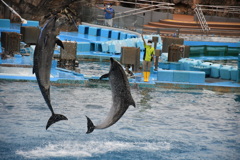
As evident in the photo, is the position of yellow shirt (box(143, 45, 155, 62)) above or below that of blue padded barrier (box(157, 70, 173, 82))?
above

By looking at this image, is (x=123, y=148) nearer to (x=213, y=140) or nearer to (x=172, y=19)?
(x=213, y=140)

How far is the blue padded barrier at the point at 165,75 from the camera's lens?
1387cm

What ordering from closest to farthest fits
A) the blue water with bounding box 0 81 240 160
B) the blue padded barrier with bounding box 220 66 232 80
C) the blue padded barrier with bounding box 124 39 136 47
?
the blue water with bounding box 0 81 240 160, the blue padded barrier with bounding box 220 66 232 80, the blue padded barrier with bounding box 124 39 136 47

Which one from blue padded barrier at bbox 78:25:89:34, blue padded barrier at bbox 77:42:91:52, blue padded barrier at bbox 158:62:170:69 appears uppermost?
blue padded barrier at bbox 78:25:89:34

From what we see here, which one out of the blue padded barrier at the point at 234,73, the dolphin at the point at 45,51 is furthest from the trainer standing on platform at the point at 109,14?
the dolphin at the point at 45,51

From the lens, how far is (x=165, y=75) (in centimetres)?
1388

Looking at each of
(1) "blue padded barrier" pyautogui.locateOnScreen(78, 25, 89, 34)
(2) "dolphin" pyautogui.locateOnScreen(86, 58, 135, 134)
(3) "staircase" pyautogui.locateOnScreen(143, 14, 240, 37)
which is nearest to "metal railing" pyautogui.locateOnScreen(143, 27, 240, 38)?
(3) "staircase" pyautogui.locateOnScreen(143, 14, 240, 37)

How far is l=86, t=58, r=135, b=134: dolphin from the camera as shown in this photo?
554cm

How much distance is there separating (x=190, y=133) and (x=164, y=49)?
38.1ft

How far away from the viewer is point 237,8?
96.0 feet

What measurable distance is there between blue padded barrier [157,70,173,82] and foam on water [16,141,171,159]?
19.1 ft

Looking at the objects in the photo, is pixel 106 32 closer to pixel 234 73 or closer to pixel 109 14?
pixel 109 14

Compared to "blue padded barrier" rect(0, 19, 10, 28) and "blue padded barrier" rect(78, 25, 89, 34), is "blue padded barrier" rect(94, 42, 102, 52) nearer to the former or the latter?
"blue padded barrier" rect(0, 19, 10, 28)

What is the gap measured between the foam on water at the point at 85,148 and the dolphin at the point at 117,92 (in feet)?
5.64
